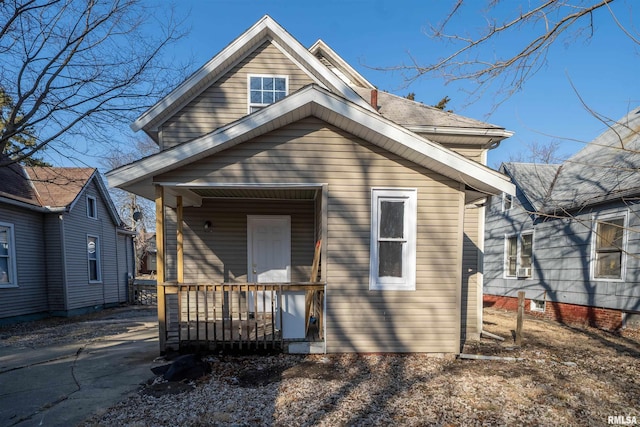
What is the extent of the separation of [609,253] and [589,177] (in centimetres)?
245

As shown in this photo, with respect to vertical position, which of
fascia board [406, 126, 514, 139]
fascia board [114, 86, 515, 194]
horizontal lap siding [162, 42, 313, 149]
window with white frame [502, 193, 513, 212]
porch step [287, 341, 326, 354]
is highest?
Answer: horizontal lap siding [162, 42, 313, 149]

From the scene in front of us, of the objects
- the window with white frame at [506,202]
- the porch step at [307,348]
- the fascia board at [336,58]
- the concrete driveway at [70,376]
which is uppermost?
the fascia board at [336,58]

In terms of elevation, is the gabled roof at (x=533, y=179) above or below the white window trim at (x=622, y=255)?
above

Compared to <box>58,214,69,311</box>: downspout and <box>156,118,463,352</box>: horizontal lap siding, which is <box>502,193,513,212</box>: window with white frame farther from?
<box>58,214,69,311</box>: downspout

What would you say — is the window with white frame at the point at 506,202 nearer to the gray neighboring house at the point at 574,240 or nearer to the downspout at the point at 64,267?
the gray neighboring house at the point at 574,240

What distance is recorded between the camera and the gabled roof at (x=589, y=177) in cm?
Answer: 719

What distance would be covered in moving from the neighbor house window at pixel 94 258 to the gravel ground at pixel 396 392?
10139 millimetres

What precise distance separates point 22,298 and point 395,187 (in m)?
11.4

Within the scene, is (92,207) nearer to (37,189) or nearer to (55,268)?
(37,189)

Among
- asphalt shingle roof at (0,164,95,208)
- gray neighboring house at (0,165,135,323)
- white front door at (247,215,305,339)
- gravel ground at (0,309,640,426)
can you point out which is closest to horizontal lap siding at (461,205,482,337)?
gravel ground at (0,309,640,426)

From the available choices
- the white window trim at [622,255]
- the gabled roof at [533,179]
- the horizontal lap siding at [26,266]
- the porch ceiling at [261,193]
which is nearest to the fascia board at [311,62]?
the porch ceiling at [261,193]

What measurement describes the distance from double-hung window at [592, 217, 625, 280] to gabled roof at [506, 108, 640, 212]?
703 millimetres

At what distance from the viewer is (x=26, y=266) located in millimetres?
9469

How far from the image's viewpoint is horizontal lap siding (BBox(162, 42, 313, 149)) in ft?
21.7
